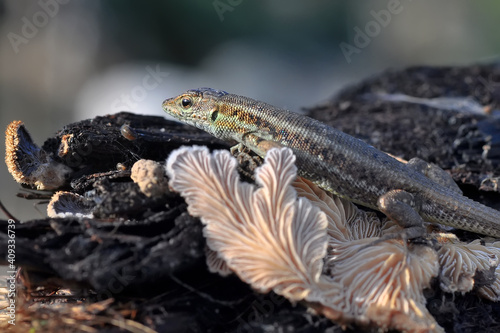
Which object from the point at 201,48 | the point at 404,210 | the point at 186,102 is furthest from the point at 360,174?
the point at 201,48

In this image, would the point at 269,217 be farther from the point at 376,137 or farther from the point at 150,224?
the point at 376,137

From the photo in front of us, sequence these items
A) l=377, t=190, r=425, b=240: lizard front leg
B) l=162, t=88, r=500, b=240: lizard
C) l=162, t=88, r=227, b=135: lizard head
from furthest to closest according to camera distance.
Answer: l=162, t=88, r=227, b=135: lizard head, l=162, t=88, r=500, b=240: lizard, l=377, t=190, r=425, b=240: lizard front leg

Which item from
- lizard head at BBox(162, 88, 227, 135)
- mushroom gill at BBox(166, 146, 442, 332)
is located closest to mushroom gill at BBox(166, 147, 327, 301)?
mushroom gill at BBox(166, 146, 442, 332)

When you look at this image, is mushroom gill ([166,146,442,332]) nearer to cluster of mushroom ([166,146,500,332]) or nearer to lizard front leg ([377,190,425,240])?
cluster of mushroom ([166,146,500,332])

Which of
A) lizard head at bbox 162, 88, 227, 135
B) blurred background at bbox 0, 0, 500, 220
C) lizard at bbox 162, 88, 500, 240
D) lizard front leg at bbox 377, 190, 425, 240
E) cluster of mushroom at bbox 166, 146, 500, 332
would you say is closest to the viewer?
cluster of mushroom at bbox 166, 146, 500, 332

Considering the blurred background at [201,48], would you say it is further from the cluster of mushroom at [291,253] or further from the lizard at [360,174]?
the cluster of mushroom at [291,253]

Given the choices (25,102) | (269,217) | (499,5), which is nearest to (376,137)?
(269,217)

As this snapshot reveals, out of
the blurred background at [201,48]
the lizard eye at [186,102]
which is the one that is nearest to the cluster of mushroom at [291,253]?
the lizard eye at [186,102]

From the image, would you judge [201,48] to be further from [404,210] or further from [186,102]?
[404,210]
